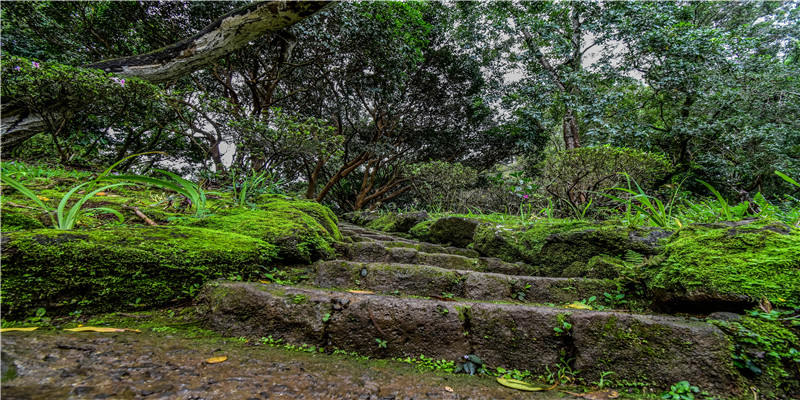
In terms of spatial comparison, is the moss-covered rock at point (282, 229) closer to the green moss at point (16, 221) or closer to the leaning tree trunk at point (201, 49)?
the green moss at point (16, 221)

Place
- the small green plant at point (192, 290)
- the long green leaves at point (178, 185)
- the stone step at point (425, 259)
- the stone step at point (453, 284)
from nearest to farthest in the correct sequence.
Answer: the small green plant at point (192, 290) → the long green leaves at point (178, 185) → the stone step at point (453, 284) → the stone step at point (425, 259)

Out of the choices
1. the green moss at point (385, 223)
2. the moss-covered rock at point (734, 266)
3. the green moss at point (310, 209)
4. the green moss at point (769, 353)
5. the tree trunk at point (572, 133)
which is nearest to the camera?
the green moss at point (769, 353)

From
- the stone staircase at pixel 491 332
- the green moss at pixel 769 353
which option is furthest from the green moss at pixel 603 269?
the green moss at pixel 769 353

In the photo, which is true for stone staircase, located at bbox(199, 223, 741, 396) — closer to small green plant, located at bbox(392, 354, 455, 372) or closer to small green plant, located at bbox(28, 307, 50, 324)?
small green plant, located at bbox(392, 354, 455, 372)

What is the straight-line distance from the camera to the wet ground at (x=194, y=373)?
0.75 meters

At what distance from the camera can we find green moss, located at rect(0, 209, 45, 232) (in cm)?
146

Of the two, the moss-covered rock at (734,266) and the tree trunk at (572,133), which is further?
the tree trunk at (572,133)

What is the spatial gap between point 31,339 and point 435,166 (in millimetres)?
6160

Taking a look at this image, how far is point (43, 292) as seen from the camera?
3.70 ft

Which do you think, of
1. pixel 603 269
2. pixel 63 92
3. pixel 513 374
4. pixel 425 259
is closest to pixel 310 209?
pixel 425 259

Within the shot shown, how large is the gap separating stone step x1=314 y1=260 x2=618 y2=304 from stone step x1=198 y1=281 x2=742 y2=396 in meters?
0.46

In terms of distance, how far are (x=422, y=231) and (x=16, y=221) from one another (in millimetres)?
3598

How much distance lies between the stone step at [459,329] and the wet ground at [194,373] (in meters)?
0.10

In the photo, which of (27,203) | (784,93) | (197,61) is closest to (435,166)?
(197,61)
